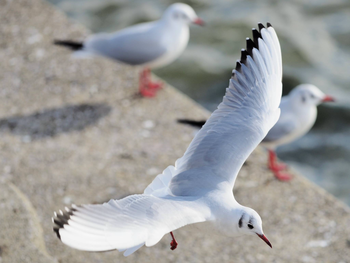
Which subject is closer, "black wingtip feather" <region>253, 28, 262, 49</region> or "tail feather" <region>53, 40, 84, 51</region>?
"black wingtip feather" <region>253, 28, 262, 49</region>

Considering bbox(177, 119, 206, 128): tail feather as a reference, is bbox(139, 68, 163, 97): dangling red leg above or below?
below

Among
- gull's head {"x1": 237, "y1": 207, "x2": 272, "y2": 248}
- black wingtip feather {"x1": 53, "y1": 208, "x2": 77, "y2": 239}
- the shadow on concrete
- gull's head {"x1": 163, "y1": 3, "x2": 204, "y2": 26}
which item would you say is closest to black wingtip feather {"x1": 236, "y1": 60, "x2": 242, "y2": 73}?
gull's head {"x1": 237, "y1": 207, "x2": 272, "y2": 248}

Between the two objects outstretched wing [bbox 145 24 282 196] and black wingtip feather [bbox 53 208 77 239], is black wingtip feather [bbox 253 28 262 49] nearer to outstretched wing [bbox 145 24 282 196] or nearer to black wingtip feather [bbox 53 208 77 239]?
outstretched wing [bbox 145 24 282 196]

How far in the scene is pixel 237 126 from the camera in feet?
9.74

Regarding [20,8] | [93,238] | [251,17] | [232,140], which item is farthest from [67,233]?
[251,17]

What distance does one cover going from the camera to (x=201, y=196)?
2680 mm

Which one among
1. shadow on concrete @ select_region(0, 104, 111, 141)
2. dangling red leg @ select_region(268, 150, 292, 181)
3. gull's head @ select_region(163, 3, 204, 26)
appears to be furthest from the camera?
gull's head @ select_region(163, 3, 204, 26)

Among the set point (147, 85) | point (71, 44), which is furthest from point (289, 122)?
point (71, 44)

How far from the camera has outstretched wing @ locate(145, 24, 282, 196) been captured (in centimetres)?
283

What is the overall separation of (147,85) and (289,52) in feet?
8.93

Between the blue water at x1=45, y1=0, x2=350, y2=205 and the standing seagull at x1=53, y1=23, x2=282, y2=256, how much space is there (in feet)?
8.55

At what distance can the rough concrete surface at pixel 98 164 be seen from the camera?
3285mm

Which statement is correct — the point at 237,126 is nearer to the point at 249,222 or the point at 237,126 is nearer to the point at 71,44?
the point at 249,222

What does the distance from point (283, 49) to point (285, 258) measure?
4.01 metres
